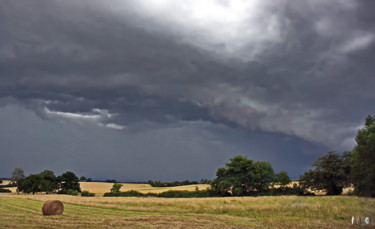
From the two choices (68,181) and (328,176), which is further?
(68,181)

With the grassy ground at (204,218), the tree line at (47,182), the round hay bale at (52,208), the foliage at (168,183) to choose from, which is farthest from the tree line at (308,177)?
the foliage at (168,183)

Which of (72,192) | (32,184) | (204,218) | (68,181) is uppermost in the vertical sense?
(68,181)

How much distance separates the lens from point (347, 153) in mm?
78062

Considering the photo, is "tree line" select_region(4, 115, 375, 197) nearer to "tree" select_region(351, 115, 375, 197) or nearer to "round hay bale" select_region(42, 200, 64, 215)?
"tree" select_region(351, 115, 375, 197)

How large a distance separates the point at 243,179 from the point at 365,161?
38388 millimetres

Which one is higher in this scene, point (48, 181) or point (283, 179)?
point (283, 179)

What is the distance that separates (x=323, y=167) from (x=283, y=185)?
37.8 ft

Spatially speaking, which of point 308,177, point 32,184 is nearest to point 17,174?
point 32,184

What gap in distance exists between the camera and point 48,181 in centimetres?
11412

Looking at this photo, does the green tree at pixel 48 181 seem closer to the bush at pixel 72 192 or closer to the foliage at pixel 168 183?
the bush at pixel 72 192

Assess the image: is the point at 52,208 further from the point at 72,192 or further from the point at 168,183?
the point at 168,183

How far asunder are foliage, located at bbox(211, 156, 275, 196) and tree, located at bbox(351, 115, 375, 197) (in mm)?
26929

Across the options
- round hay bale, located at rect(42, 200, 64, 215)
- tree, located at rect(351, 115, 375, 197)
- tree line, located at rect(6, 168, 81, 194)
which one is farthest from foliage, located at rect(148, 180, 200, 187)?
round hay bale, located at rect(42, 200, 64, 215)

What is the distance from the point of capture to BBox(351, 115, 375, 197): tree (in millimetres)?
45719
